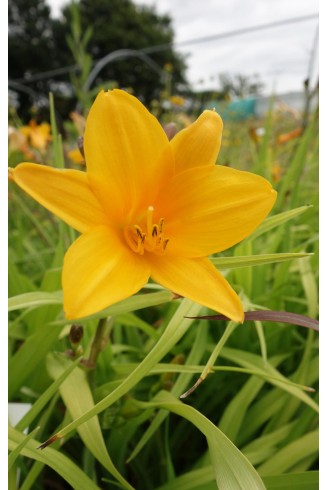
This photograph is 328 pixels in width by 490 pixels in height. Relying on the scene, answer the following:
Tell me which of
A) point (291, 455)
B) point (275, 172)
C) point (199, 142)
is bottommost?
point (291, 455)

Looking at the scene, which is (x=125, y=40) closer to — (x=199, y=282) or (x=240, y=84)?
(x=240, y=84)

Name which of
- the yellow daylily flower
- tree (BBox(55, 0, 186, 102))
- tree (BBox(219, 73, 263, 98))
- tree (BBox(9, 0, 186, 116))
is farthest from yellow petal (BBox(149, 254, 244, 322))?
tree (BBox(55, 0, 186, 102))

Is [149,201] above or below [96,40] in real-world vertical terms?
below

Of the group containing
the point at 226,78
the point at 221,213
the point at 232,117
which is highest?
the point at 226,78

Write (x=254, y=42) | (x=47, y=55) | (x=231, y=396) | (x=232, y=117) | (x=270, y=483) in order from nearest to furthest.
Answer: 1. (x=270, y=483)
2. (x=231, y=396)
3. (x=232, y=117)
4. (x=254, y=42)
5. (x=47, y=55)

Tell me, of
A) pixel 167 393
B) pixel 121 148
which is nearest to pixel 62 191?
pixel 121 148

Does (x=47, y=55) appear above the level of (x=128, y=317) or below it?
above
